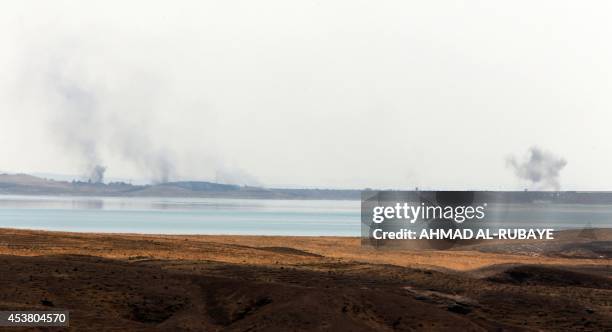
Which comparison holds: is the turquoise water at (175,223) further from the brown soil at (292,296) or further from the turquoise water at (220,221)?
the brown soil at (292,296)

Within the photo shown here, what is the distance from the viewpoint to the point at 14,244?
144 feet

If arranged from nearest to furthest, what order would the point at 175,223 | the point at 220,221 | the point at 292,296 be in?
the point at 292,296 → the point at 175,223 → the point at 220,221

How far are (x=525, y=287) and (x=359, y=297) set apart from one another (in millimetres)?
12474

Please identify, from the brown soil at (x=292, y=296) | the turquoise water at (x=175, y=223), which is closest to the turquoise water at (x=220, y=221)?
the turquoise water at (x=175, y=223)

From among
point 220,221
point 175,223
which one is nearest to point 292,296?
point 175,223

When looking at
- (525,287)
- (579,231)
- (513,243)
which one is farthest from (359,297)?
(579,231)

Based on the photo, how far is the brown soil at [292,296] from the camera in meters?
23.0

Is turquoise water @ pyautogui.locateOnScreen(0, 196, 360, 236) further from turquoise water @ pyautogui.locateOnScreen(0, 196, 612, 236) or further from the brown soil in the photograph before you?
the brown soil

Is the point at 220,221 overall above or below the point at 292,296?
above

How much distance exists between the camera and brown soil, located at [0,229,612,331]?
23.0 m

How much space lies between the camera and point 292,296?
24125 mm

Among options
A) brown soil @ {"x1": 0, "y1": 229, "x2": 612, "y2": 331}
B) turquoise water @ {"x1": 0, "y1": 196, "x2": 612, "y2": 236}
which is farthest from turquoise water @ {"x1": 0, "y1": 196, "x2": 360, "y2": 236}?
brown soil @ {"x1": 0, "y1": 229, "x2": 612, "y2": 331}

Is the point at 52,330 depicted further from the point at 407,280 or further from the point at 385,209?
the point at 385,209

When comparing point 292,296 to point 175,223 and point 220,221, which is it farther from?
point 220,221
